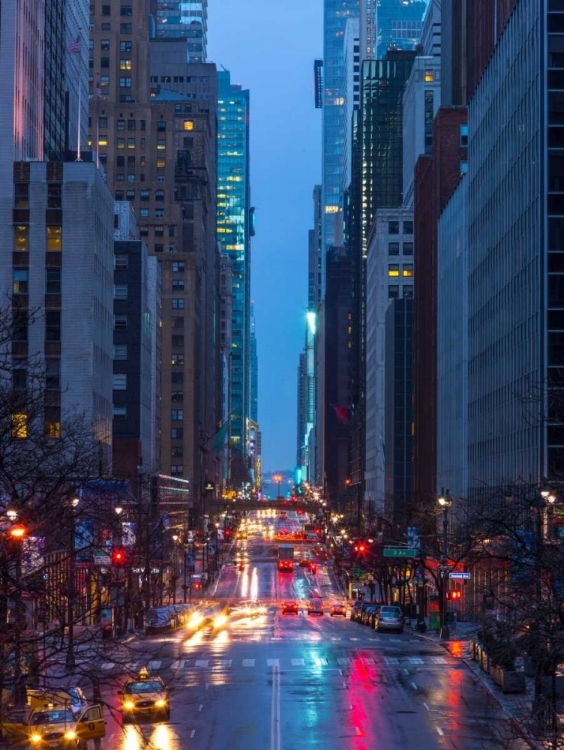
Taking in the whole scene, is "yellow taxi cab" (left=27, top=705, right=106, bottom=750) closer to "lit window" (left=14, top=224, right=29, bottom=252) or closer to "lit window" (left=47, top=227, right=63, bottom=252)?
"lit window" (left=47, top=227, right=63, bottom=252)

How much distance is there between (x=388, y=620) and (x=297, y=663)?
2371cm

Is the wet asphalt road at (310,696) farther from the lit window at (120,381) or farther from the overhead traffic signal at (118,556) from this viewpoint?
the lit window at (120,381)

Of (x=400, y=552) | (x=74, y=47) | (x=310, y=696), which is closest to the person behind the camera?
(x=310, y=696)

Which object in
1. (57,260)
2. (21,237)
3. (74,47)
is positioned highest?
(74,47)

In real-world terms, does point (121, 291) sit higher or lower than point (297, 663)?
higher

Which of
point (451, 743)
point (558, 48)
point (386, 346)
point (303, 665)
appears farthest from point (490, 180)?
point (386, 346)

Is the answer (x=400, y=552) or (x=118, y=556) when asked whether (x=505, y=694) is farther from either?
(x=400, y=552)

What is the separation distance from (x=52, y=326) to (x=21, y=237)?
299 inches

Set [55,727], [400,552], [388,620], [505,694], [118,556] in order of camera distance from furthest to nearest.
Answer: [388,620] < [400,552] < [118,556] < [505,694] < [55,727]

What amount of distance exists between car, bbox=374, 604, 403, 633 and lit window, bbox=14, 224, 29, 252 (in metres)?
44.7

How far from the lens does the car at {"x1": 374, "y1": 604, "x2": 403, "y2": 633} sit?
270 feet

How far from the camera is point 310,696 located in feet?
160

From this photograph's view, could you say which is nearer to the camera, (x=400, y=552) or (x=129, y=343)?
(x=400, y=552)

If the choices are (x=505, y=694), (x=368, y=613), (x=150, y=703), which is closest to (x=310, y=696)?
(x=505, y=694)
